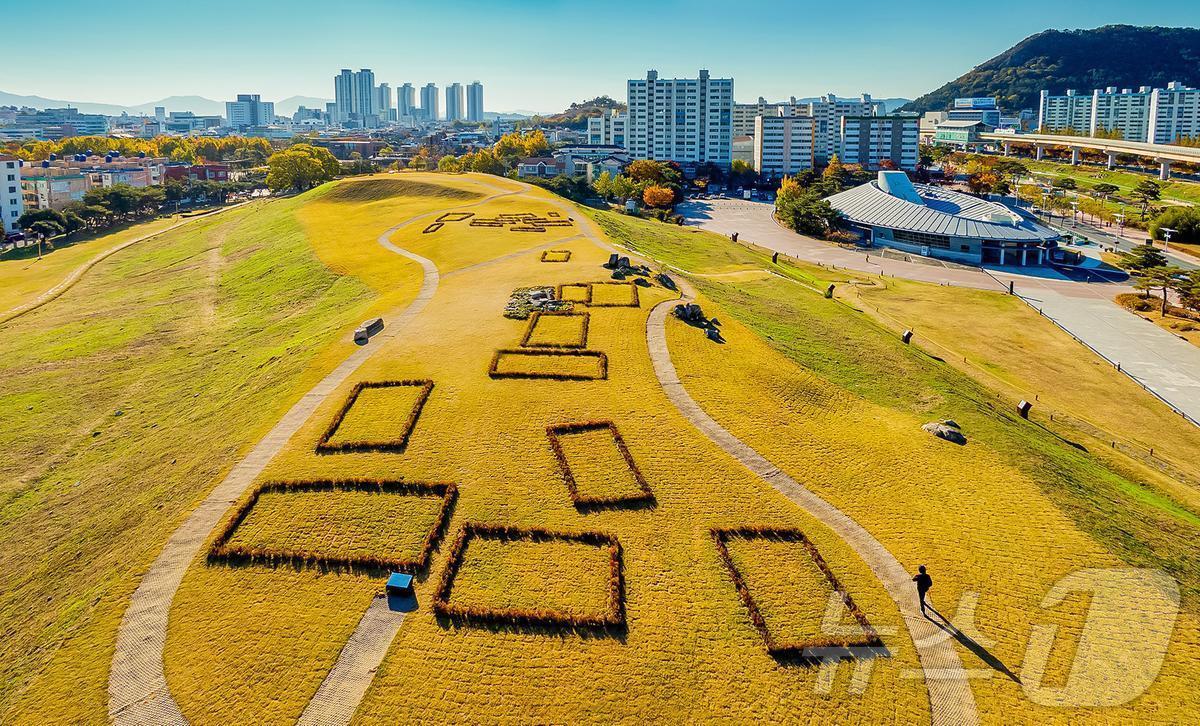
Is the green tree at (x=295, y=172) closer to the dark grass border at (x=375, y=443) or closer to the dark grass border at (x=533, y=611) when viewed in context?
the dark grass border at (x=375, y=443)

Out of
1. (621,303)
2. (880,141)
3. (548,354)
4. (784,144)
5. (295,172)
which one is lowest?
(548,354)

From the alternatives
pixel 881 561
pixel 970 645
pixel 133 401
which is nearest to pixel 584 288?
pixel 133 401

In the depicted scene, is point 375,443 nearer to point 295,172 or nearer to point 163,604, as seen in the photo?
point 163,604

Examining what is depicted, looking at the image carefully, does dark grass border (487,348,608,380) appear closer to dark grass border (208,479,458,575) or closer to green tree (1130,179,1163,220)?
dark grass border (208,479,458,575)

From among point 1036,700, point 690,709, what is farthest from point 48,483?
point 1036,700

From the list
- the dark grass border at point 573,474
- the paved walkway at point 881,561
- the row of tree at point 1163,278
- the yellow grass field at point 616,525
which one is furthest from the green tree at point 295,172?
the row of tree at point 1163,278

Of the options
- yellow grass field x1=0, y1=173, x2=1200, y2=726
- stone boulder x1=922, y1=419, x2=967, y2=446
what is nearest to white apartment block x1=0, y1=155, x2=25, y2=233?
yellow grass field x1=0, y1=173, x2=1200, y2=726
